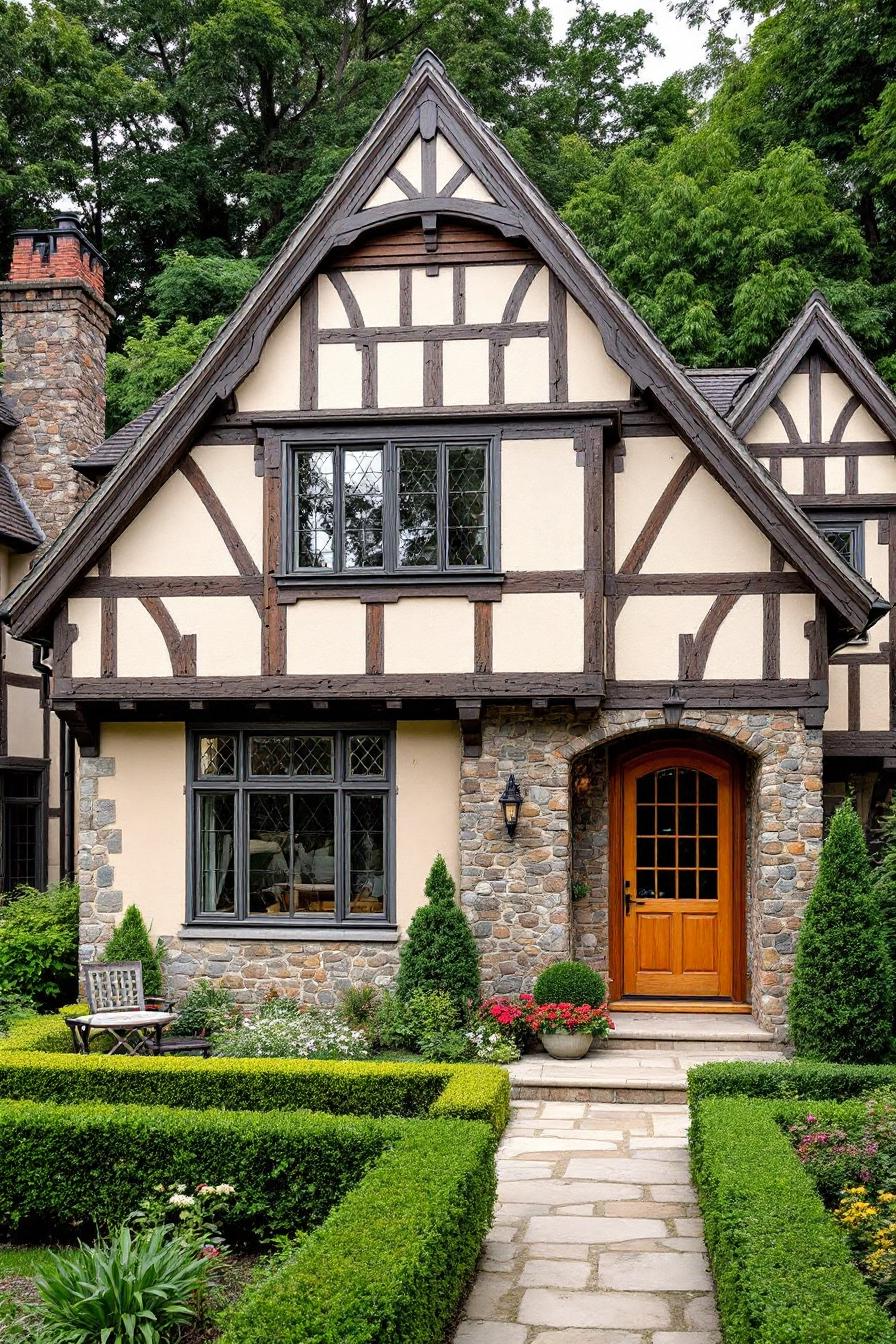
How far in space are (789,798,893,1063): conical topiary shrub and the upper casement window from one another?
159 inches

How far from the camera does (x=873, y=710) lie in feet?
46.6

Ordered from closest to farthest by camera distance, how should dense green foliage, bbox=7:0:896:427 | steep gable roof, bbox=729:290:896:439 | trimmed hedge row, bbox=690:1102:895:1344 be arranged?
trimmed hedge row, bbox=690:1102:895:1344 → steep gable roof, bbox=729:290:896:439 → dense green foliage, bbox=7:0:896:427

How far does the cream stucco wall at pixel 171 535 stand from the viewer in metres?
12.0

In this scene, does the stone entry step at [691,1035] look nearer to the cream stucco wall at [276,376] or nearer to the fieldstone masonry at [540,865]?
the fieldstone masonry at [540,865]

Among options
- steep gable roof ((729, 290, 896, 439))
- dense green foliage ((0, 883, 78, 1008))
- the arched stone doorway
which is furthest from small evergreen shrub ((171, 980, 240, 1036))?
steep gable roof ((729, 290, 896, 439))

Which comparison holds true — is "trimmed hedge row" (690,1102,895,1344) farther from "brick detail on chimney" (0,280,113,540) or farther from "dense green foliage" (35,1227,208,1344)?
"brick detail on chimney" (0,280,113,540)

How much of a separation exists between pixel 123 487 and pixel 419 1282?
8.46 meters

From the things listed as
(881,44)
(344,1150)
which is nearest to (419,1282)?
(344,1150)

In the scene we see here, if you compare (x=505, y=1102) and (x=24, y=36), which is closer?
(x=505, y=1102)

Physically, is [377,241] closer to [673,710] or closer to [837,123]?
[673,710]

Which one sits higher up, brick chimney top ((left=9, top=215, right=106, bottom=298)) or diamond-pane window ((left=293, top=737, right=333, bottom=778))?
brick chimney top ((left=9, top=215, right=106, bottom=298))

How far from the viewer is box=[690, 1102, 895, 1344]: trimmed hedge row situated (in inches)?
171

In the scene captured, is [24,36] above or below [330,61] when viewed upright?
below

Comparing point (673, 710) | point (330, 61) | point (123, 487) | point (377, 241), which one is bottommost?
point (673, 710)
